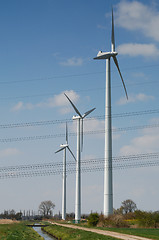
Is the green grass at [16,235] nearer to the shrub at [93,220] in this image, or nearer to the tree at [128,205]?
the shrub at [93,220]

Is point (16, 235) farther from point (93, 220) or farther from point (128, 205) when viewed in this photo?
point (128, 205)

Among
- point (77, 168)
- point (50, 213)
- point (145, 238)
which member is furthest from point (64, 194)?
point (50, 213)

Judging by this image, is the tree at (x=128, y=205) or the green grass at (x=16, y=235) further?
the tree at (x=128, y=205)

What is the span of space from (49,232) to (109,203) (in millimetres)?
10318

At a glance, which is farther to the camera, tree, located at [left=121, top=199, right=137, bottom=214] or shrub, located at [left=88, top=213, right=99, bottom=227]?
tree, located at [left=121, top=199, right=137, bottom=214]

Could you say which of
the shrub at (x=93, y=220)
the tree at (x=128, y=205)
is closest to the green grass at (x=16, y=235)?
the shrub at (x=93, y=220)

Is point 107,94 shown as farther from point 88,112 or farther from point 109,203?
point 88,112

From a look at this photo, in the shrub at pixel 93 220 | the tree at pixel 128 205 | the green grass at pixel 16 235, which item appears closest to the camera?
the green grass at pixel 16 235

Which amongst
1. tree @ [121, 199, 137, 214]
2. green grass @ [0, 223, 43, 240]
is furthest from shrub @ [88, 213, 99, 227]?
tree @ [121, 199, 137, 214]

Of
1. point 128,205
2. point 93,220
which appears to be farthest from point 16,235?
point 128,205

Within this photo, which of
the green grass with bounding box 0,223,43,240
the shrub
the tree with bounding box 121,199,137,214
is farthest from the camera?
the tree with bounding box 121,199,137,214

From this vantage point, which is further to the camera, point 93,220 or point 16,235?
point 93,220

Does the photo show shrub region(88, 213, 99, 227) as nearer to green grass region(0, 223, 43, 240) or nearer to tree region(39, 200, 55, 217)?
green grass region(0, 223, 43, 240)

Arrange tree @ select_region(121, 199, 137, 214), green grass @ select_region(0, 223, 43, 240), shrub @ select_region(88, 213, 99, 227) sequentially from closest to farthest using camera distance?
green grass @ select_region(0, 223, 43, 240), shrub @ select_region(88, 213, 99, 227), tree @ select_region(121, 199, 137, 214)
